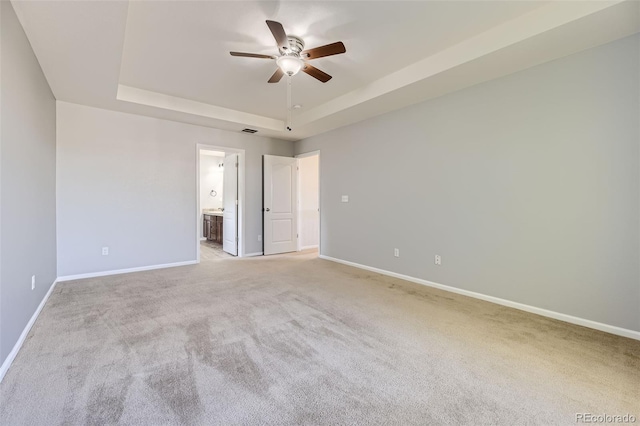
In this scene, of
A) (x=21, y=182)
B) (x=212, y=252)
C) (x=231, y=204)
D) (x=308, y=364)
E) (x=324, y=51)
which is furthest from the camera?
(x=212, y=252)

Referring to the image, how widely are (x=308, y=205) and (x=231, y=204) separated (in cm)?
182

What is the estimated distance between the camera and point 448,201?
3.75 metres

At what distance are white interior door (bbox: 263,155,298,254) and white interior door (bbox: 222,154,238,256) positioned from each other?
1.99ft

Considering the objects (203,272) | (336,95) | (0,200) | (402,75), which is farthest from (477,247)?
(0,200)

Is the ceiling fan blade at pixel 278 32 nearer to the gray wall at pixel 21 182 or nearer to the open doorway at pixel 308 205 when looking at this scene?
the gray wall at pixel 21 182

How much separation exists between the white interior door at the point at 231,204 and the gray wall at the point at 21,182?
301cm

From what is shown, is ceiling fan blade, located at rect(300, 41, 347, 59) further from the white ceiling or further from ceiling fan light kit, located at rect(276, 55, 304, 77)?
the white ceiling

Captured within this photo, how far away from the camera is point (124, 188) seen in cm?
458

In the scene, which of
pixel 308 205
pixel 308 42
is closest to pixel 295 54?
pixel 308 42

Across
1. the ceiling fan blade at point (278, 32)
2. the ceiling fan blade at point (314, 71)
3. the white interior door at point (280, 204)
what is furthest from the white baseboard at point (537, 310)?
the ceiling fan blade at point (278, 32)

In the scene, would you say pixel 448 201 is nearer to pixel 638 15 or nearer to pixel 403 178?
pixel 403 178

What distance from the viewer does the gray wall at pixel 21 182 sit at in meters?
1.98

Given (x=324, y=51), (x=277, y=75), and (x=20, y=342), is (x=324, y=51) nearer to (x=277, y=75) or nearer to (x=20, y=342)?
(x=277, y=75)

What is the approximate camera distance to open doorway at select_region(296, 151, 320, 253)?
22.3ft
